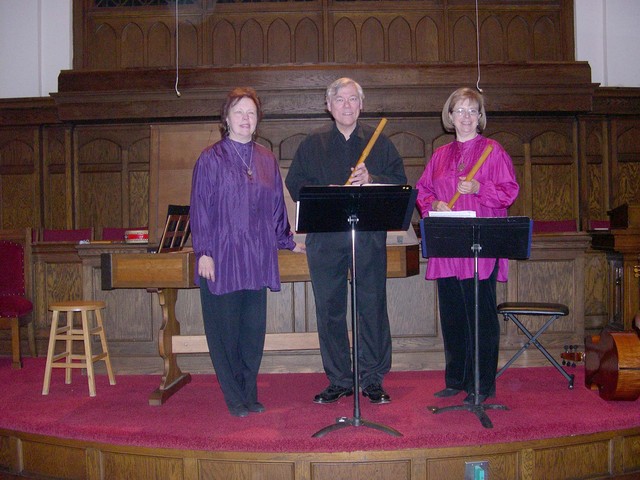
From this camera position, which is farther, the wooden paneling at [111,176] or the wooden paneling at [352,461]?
the wooden paneling at [111,176]

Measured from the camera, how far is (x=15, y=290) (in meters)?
5.35

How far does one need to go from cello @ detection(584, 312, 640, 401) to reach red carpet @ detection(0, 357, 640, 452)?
0.25 ft

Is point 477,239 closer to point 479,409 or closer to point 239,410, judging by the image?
point 479,409

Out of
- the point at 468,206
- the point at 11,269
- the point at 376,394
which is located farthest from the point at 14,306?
the point at 468,206

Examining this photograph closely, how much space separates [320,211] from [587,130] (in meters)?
5.39

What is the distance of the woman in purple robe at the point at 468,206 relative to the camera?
3.26 meters

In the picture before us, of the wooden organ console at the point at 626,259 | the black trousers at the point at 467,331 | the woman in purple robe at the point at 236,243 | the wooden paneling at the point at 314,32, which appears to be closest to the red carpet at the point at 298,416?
the black trousers at the point at 467,331

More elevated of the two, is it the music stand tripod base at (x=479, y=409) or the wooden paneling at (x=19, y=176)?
the wooden paneling at (x=19, y=176)

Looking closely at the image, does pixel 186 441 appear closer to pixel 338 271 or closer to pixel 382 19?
pixel 338 271

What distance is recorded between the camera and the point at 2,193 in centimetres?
704

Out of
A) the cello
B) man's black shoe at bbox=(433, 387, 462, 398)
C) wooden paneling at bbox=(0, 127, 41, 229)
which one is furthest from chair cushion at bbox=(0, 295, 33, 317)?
the cello

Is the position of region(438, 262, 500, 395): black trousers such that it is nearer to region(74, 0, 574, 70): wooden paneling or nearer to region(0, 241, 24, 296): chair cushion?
region(0, 241, 24, 296): chair cushion

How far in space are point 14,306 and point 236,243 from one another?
296 cm

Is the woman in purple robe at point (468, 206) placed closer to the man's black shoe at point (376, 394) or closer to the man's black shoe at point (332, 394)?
the man's black shoe at point (376, 394)
